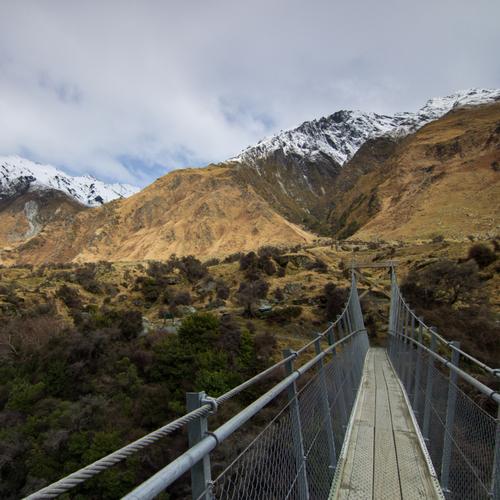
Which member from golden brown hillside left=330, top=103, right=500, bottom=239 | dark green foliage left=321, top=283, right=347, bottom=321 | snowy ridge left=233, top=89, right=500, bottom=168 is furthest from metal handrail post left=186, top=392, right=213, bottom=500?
snowy ridge left=233, top=89, right=500, bottom=168

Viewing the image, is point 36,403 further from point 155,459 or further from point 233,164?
point 233,164

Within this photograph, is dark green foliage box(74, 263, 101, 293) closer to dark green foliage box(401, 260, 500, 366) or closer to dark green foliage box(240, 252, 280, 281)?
dark green foliage box(240, 252, 280, 281)

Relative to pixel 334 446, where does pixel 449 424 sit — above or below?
above

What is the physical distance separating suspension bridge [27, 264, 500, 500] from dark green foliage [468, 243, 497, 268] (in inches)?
959

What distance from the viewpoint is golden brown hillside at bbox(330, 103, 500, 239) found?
52.5m

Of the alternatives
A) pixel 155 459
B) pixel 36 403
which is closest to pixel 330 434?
pixel 155 459

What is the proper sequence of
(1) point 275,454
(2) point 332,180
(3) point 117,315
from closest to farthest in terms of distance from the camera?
(1) point 275,454 < (3) point 117,315 < (2) point 332,180

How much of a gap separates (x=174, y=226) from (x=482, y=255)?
2138 inches

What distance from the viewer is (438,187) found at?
202 ft

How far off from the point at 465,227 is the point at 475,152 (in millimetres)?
23362

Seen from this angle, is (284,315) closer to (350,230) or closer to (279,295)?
(279,295)

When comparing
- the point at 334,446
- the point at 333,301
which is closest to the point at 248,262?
the point at 333,301

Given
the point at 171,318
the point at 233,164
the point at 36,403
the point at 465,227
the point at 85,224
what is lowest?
the point at 36,403

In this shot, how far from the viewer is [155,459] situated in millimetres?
14789
